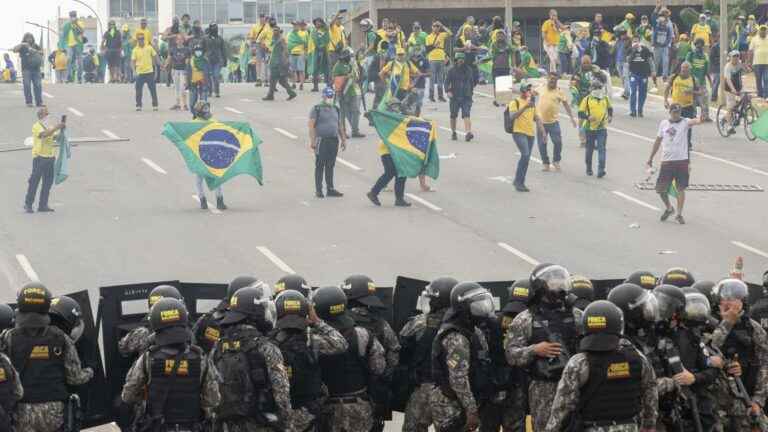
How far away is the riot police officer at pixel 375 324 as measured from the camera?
10312 mm

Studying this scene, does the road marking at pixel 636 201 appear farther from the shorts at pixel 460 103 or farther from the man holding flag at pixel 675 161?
the shorts at pixel 460 103

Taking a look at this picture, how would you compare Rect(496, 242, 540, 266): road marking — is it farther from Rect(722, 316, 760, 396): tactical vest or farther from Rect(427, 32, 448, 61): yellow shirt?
Rect(427, 32, 448, 61): yellow shirt

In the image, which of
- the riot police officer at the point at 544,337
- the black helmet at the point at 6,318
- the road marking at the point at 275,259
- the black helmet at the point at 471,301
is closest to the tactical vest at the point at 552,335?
the riot police officer at the point at 544,337

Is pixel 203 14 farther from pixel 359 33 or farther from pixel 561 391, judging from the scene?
pixel 561 391

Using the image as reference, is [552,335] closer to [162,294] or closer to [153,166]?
[162,294]

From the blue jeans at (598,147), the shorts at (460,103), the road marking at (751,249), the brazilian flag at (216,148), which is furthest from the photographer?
the shorts at (460,103)

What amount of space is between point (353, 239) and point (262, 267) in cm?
225

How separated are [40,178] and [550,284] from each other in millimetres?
14605

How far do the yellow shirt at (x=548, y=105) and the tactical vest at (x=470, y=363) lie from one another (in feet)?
53.9

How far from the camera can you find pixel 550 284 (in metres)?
9.78

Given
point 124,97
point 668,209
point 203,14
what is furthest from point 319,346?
point 203,14

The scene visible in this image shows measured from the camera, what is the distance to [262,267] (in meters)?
19.1

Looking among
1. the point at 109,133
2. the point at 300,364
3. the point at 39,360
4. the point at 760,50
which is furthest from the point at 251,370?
the point at 760,50

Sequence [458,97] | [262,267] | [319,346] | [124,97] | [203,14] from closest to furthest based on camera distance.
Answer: [319,346]
[262,267]
[458,97]
[124,97]
[203,14]
